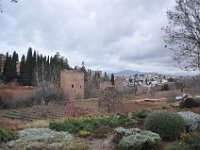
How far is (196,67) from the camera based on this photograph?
2292 cm

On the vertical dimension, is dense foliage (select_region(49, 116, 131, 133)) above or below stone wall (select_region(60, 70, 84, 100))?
below

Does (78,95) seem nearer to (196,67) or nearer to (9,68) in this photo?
(9,68)

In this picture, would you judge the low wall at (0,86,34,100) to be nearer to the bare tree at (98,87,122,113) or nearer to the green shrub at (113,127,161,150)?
the bare tree at (98,87,122,113)

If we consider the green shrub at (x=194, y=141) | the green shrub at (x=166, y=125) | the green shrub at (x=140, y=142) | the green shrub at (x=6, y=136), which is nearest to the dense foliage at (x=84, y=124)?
the green shrub at (x=6, y=136)

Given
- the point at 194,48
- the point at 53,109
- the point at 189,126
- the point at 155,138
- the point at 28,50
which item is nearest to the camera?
the point at 155,138

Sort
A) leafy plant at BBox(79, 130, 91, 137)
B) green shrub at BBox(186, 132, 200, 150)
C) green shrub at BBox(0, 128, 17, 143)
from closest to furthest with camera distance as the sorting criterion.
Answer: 1. green shrub at BBox(186, 132, 200, 150)
2. green shrub at BBox(0, 128, 17, 143)
3. leafy plant at BBox(79, 130, 91, 137)

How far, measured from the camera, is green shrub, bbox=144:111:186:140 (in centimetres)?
1522

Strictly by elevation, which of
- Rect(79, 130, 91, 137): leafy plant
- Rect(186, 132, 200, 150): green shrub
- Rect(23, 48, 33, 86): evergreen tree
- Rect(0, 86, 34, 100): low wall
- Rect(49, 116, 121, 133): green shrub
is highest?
Rect(23, 48, 33, 86): evergreen tree

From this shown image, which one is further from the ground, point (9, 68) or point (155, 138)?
point (9, 68)

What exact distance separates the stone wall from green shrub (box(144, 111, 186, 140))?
191 ft

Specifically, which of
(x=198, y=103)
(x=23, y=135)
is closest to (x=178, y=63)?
(x=198, y=103)

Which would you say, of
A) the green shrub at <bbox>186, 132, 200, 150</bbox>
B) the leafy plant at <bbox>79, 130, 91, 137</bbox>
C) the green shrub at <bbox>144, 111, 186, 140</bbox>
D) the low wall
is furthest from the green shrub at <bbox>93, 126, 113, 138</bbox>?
the low wall

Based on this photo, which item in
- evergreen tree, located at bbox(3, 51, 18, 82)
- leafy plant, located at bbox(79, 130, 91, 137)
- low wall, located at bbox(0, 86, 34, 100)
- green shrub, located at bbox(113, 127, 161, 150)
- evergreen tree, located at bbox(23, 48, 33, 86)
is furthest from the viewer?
evergreen tree, located at bbox(23, 48, 33, 86)

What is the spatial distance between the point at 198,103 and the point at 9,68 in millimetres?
58679
